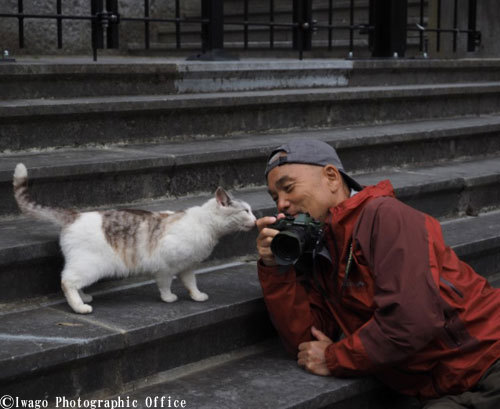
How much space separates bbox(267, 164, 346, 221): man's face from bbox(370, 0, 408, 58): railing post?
3.74 m

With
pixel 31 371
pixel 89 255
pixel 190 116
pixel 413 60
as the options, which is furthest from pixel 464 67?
pixel 31 371

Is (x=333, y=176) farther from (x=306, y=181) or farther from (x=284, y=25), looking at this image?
(x=284, y=25)

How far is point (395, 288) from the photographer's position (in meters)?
2.40

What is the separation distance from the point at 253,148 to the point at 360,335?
161 centimetres

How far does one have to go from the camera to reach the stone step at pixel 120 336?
2.36m

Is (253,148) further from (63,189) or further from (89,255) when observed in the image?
(89,255)

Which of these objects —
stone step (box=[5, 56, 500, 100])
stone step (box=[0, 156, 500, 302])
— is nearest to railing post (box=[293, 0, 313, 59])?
stone step (box=[5, 56, 500, 100])

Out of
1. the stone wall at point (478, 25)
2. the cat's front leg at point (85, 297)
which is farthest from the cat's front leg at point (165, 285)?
the stone wall at point (478, 25)

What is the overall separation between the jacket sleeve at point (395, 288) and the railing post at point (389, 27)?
3.88 m

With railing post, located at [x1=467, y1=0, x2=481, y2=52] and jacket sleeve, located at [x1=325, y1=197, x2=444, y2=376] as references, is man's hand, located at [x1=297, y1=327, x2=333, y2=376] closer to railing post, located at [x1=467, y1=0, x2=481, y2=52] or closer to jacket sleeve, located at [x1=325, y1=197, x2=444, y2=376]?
jacket sleeve, located at [x1=325, y1=197, x2=444, y2=376]

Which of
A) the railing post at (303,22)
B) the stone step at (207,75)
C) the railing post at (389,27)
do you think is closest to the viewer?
the stone step at (207,75)

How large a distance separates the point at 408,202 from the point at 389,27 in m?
2.48

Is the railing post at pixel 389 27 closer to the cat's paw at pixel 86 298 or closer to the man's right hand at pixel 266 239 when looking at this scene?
the man's right hand at pixel 266 239

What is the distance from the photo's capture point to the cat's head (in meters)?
2.84
